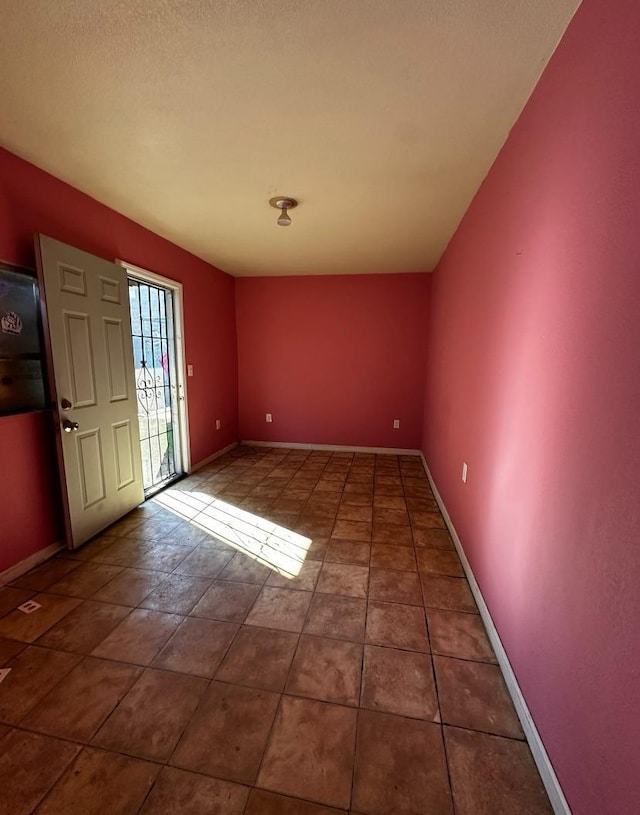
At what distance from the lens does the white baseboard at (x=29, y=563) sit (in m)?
1.97

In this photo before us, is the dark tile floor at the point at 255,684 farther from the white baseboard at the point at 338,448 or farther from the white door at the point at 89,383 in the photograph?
the white baseboard at the point at 338,448

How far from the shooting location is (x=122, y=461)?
2.68 metres

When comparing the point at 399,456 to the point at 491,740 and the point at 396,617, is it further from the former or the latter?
the point at 491,740

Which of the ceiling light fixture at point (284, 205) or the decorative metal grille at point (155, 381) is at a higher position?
the ceiling light fixture at point (284, 205)

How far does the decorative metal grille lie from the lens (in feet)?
10.6

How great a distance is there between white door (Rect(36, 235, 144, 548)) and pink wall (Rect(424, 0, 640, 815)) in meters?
2.52

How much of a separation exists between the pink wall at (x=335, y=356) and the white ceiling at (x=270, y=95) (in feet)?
6.32

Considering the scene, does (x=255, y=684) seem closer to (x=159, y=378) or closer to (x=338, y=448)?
(x=159, y=378)

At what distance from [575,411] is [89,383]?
2.69 meters

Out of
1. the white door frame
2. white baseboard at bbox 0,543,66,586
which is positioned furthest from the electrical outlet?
the white door frame

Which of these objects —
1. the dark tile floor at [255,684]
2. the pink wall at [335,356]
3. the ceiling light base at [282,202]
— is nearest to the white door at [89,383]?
the dark tile floor at [255,684]

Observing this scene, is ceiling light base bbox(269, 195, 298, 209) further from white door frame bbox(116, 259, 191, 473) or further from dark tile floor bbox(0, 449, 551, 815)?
dark tile floor bbox(0, 449, 551, 815)

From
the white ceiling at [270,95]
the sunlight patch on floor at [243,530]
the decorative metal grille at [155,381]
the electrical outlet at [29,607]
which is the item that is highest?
the white ceiling at [270,95]

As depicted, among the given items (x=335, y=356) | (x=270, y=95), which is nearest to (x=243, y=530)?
(x=270, y=95)
